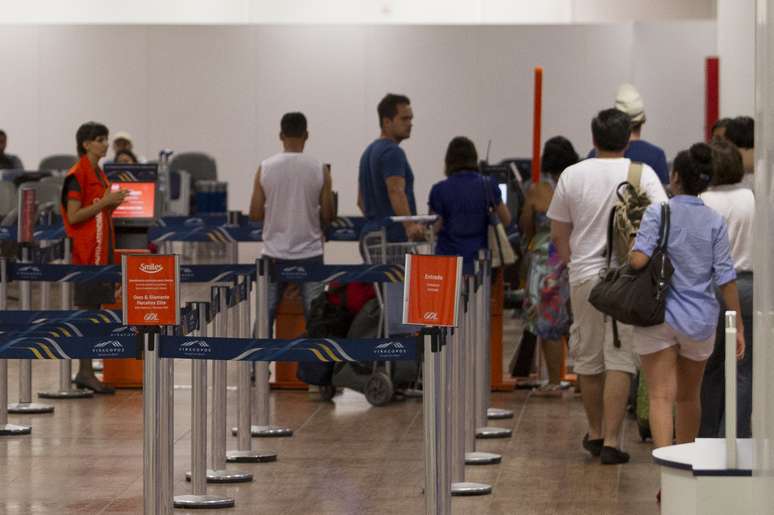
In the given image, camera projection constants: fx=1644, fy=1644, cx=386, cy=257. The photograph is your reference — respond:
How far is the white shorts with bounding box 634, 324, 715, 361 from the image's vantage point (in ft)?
20.2

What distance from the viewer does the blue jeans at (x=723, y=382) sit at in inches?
260

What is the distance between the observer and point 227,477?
689 cm

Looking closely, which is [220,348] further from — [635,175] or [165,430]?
[635,175]

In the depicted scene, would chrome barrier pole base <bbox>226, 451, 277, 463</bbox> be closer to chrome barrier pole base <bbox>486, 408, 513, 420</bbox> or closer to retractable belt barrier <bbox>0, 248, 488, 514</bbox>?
retractable belt barrier <bbox>0, 248, 488, 514</bbox>

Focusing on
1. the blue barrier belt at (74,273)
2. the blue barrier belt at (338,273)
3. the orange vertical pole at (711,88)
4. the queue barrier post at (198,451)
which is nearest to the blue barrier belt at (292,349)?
the queue barrier post at (198,451)

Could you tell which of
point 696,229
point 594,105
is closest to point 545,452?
point 696,229

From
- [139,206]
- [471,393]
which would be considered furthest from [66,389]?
[471,393]

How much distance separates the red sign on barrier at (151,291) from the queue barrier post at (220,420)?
105 centimetres

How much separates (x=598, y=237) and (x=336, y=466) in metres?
1.54

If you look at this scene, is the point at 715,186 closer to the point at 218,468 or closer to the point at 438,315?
the point at 438,315

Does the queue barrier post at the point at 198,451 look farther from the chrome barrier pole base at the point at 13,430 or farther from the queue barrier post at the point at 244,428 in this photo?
the chrome barrier pole base at the point at 13,430

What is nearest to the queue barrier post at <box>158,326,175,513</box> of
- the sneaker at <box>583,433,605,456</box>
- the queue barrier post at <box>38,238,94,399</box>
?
the sneaker at <box>583,433,605,456</box>

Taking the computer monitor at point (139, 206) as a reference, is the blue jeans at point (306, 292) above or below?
below

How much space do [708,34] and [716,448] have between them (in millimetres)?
16326
